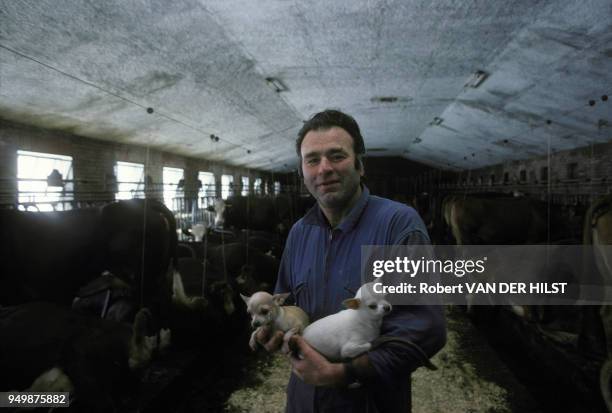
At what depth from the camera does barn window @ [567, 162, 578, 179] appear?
963 cm

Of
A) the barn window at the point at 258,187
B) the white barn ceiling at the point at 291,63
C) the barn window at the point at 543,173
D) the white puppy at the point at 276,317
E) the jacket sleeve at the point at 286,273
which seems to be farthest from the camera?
the barn window at the point at 258,187

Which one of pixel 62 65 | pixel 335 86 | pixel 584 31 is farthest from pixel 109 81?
pixel 584 31

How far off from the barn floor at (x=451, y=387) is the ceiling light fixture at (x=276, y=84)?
4.30m

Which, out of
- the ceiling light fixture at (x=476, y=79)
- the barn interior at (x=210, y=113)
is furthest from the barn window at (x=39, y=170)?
the ceiling light fixture at (x=476, y=79)

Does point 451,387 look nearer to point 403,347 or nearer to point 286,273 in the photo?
point 286,273

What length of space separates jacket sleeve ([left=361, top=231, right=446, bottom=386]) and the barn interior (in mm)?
2294

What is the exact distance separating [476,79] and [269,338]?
6.67 meters

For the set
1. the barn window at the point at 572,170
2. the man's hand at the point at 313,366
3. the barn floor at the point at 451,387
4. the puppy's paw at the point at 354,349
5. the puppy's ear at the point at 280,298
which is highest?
the barn window at the point at 572,170

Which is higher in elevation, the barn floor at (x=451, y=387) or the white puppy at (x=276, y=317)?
the white puppy at (x=276, y=317)

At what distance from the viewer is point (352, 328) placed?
3.24ft

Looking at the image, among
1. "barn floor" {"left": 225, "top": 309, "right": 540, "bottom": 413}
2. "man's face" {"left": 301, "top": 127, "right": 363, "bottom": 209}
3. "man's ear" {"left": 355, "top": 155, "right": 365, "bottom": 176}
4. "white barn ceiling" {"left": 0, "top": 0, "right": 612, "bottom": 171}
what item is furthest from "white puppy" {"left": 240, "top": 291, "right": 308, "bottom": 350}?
"white barn ceiling" {"left": 0, "top": 0, "right": 612, "bottom": 171}

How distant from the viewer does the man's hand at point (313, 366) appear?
0.95 m

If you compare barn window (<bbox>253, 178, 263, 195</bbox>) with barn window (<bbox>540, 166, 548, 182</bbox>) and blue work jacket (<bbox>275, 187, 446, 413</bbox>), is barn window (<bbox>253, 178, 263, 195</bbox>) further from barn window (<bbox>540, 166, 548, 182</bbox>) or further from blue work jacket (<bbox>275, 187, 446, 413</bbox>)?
blue work jacket (<bbox>275, 187, 446, 413</bbox>)

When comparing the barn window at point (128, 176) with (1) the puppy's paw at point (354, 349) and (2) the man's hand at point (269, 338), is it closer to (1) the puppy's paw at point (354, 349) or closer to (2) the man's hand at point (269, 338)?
(2) the man's hand at point (269, 338)
